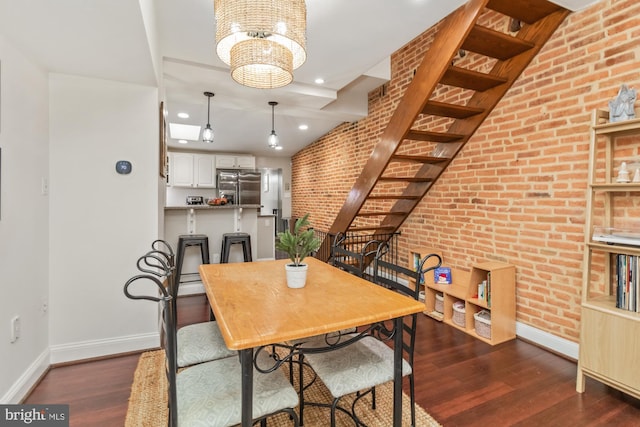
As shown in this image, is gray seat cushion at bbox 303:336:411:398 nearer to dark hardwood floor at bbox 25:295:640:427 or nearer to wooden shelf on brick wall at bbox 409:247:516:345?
dark hardwood floor at bbox 25:295:640:427

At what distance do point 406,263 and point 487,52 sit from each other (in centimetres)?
247

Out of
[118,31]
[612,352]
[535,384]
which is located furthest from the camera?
[535,384]

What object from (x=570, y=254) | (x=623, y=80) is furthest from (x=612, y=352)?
(x=623, y=80)

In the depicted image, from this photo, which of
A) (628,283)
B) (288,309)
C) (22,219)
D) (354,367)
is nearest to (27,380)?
(22,219)

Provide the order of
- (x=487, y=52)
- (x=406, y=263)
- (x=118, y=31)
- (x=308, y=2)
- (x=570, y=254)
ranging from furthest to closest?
(x=406, y=263) → (x=487, y=52) → (x=570, y=254) → (x=308, y=2) → (x=118, y=31)

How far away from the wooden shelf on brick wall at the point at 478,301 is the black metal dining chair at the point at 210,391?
6.71ft

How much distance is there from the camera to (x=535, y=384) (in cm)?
199

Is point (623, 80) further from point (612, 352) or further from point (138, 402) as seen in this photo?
point (138, 402)

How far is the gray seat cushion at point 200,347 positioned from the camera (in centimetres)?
151

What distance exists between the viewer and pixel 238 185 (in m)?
7.25

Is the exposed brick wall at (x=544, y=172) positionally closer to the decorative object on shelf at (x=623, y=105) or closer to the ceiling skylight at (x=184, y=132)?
the decorative object on shelf at (x=623, y=105)

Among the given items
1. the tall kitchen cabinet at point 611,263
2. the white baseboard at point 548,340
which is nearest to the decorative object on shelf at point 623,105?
the tall kitchen cabinet at point 611,263

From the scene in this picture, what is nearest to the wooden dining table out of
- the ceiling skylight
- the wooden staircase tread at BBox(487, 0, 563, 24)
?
the wooden staircase tread at BBox(487, 0, 563, 24)

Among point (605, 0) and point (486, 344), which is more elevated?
point (605, 0)
